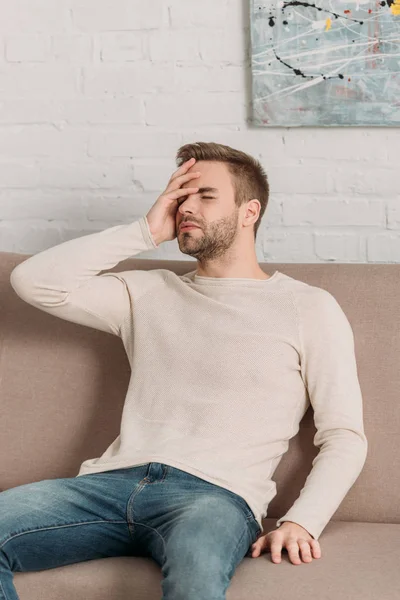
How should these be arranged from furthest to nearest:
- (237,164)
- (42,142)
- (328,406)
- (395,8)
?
(42,142) → (395,8) → (237,164) → (328,406)

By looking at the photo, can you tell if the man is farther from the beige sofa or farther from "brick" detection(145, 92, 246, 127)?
"brick" detection(145, 92, 246, 127)

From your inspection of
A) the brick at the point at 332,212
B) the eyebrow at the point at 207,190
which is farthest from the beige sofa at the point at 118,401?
the brick at the point at 332,212

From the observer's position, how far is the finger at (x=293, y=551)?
165 cm

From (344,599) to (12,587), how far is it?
0.62 metres

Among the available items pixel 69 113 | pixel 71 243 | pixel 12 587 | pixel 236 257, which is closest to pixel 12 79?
pixel 69 113

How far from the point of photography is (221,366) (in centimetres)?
194

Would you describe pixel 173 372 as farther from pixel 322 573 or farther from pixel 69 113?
pixel 69 113

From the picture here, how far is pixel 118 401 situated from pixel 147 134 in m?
0.91

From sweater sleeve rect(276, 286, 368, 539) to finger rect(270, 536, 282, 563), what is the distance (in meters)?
0.08

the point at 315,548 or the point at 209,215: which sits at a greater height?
the point at 209,215

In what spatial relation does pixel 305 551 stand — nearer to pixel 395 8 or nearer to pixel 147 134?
pixel 147 134

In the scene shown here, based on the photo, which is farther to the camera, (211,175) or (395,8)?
(395,8)

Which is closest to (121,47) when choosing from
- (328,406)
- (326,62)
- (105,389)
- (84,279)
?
(326,62)

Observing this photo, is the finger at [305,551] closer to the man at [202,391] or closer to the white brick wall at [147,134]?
the man at [202,391]
